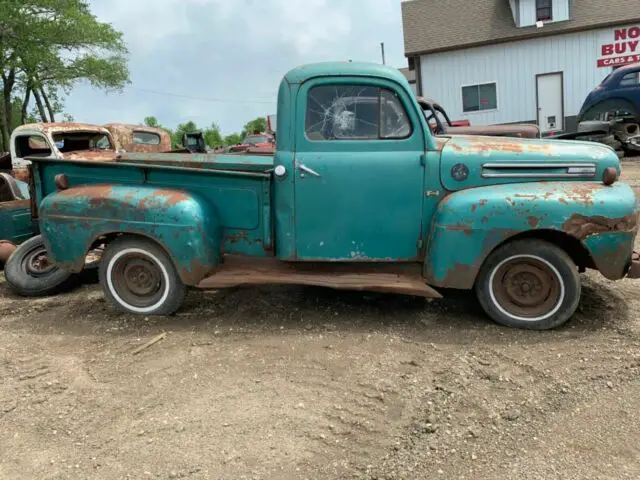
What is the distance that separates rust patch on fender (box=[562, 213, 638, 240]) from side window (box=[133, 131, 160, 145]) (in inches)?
392

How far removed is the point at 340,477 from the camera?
2607mm

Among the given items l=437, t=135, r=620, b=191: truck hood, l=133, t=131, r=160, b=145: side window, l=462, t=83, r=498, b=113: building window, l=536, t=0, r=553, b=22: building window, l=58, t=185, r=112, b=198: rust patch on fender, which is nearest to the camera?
l=437, t=135, r=620, b=191: truck hood

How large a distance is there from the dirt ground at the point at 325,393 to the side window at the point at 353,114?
145 cm

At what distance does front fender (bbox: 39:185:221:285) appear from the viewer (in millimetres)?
4379

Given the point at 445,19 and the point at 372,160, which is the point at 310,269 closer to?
the point at 372,160

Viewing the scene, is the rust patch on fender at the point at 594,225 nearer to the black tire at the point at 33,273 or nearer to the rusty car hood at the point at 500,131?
the black tire at the point at 33,273

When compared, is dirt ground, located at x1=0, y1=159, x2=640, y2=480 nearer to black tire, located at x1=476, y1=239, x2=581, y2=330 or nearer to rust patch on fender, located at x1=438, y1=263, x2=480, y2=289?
black tire, located at x1=476, y1=239, x2=581, y2=330

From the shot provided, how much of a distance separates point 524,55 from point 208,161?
709 inches

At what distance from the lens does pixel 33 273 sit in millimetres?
5727

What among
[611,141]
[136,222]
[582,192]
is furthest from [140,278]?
[611,141]

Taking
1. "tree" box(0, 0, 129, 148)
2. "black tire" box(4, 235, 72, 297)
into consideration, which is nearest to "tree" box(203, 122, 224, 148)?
"tree" box(0, 0, 129, 148)

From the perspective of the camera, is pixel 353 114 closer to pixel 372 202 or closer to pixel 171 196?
pixel 372 202

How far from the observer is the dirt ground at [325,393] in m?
2.74

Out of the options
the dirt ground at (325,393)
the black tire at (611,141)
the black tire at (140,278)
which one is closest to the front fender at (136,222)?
the black tire at (140,278)
